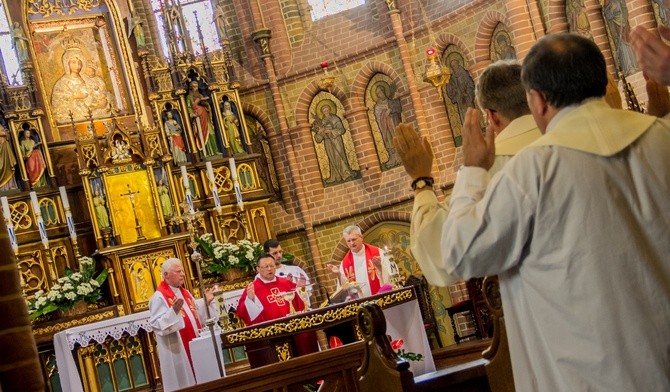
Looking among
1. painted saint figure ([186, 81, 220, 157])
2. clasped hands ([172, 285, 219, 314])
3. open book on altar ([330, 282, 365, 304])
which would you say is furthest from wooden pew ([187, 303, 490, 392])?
painted saint figure ([186, 81, 220, 157])

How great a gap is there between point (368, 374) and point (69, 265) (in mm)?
11149

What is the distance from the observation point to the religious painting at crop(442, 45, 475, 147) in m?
17.2

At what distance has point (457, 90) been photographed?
Answer: 17453mm

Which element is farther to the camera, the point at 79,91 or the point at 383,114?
the point at 383,114

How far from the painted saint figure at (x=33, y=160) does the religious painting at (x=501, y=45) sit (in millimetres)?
7000

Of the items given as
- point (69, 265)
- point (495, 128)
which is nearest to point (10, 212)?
point (69, 265)

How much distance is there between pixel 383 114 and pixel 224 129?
10.3 ft

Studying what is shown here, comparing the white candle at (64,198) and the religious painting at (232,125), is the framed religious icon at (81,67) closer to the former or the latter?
the white candle at (64,198)

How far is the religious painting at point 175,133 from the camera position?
638 inches

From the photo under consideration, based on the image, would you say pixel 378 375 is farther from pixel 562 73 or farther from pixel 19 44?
pixel 19 44

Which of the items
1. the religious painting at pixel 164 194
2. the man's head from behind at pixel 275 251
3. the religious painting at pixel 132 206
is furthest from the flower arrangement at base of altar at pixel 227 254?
the man's head from behind at pixel 275 251

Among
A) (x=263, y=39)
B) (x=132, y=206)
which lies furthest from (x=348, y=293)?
(x=263, y=39)

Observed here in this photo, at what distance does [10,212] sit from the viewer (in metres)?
14.8

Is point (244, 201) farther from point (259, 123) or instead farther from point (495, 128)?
→ point (495, 128)
